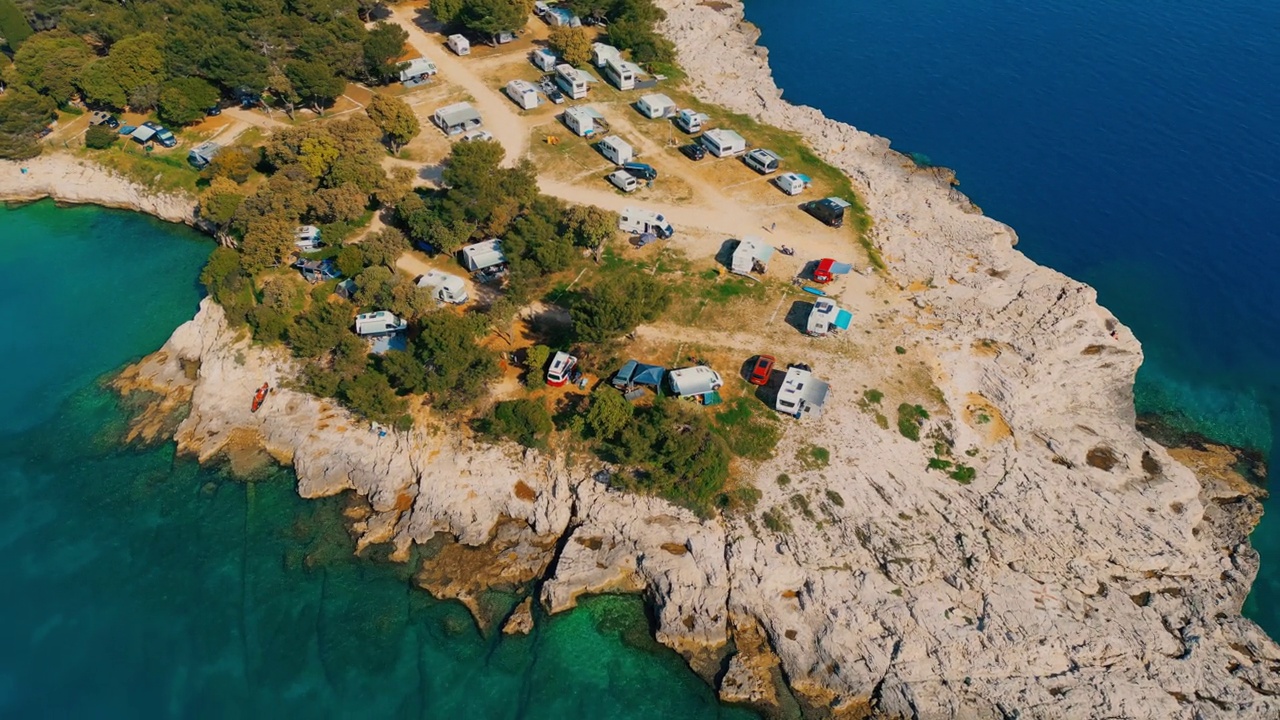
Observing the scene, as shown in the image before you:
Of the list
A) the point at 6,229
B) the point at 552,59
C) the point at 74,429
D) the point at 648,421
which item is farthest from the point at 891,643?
the point at 6,229

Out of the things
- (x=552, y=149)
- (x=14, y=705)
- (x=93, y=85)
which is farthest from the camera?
(x=93, y=85)

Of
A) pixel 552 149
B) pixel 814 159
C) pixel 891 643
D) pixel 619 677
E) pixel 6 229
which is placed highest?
pixel 814 159

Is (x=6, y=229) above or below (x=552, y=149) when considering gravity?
below

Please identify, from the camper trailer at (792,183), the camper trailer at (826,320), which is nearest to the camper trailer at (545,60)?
the camper trailer at (792,183)

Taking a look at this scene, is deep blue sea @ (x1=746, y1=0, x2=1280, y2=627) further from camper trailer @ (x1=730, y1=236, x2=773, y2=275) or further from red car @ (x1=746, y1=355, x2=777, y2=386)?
red car @ (x1=746, y1=355, x2=777, y2=386)

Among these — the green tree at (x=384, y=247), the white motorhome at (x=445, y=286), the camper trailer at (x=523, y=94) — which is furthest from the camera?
the camper trailer at (x=523, y=94)

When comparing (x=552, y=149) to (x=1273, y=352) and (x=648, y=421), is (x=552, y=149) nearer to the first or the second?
(x=648, y=421)

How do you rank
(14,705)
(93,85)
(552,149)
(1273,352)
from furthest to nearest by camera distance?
(93,85) < (552,149) < (1273,352) < (14,705)

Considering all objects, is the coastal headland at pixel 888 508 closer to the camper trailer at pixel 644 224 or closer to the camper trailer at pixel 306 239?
the camper trailer at pixel 644 224
